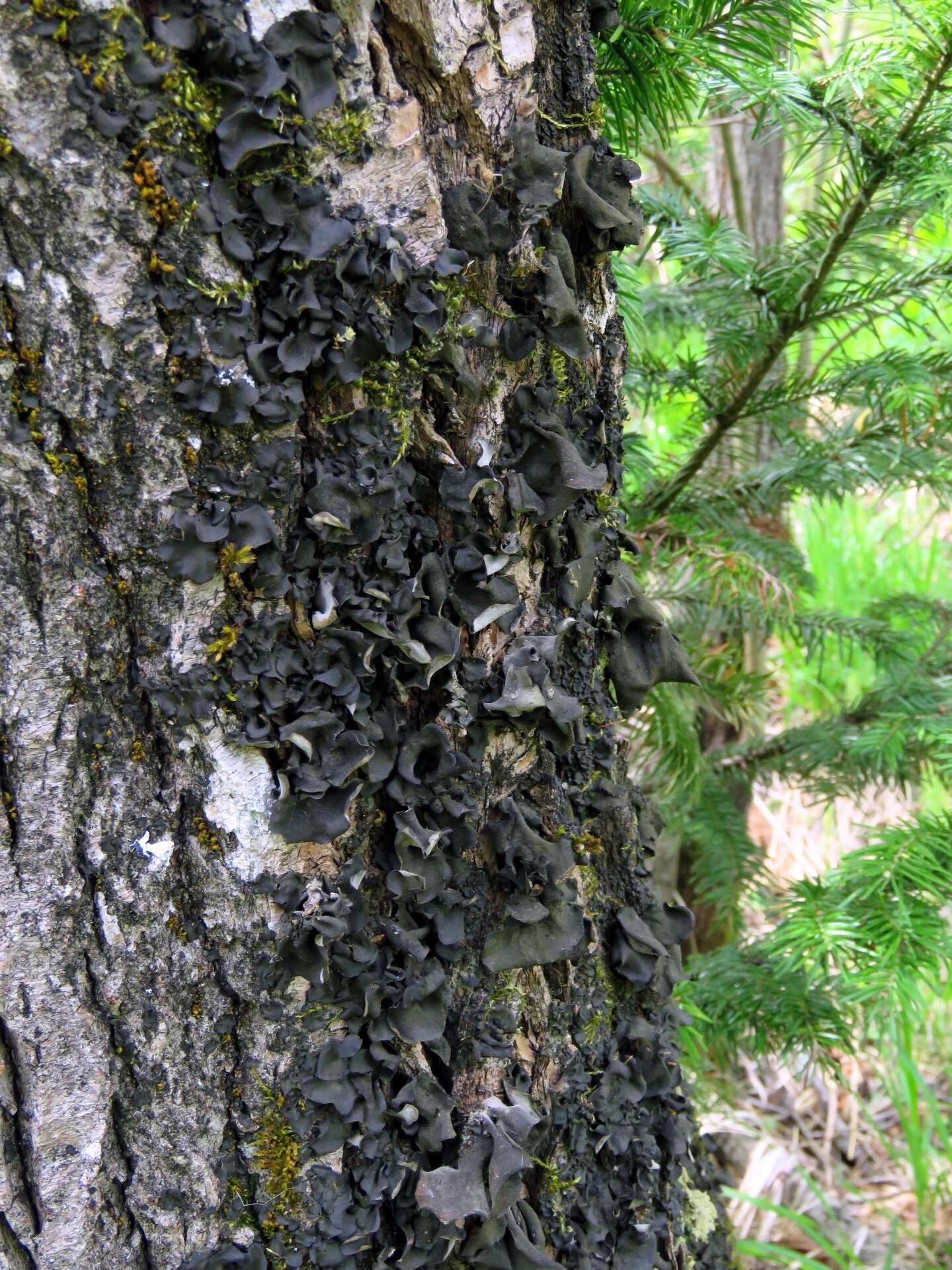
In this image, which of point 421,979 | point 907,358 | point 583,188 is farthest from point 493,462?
point 907,358

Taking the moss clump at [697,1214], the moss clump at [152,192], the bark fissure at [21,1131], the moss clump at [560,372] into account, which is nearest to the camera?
the moss clump at [152,192]

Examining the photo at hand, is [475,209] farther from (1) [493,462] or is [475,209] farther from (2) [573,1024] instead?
(2) [573,1024]

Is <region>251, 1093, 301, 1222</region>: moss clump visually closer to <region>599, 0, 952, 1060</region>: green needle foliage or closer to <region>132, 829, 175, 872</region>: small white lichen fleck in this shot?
<region>132, 829, 175, 872</region>: small white lichen fleck

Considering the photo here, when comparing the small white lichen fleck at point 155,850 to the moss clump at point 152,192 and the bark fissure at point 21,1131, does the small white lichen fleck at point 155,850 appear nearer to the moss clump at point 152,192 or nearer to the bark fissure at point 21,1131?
the bark fissure at point 21,1131

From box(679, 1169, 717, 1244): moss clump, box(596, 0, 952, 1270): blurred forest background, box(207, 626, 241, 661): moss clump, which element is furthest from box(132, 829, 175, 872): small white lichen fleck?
box(679, 1169, 717, 1244): moss clump

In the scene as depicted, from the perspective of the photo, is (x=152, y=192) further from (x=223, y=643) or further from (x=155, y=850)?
(x=155, y=850)

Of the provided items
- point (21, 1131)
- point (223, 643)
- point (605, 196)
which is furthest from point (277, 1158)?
point (605, 196)

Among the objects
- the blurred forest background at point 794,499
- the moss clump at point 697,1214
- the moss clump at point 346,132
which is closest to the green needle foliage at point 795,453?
the blurred forest background at point 794,499
